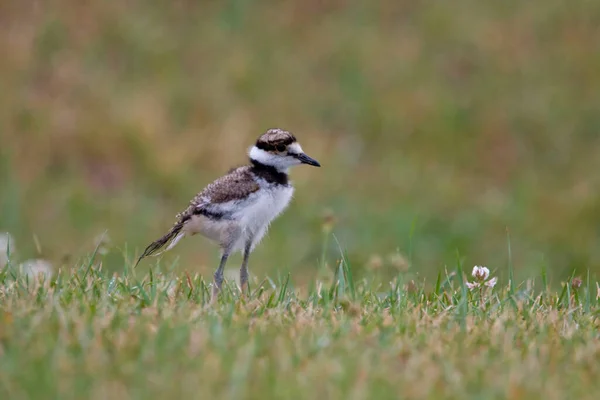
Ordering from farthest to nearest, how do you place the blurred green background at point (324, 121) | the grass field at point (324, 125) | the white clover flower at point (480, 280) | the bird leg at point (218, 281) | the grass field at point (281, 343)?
the blurred green background at point (324, 121) < the grass field at point (324, 125) < the white clover flower at point (480, 280) < the bird leg at point (218, 281) < the grass field at point (281, 343)

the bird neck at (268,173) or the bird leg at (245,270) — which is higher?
the bird neck at (268,173)

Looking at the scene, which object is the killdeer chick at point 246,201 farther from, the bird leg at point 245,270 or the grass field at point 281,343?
the grass field at point 281,343

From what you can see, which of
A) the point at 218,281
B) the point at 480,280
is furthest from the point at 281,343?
the point at 480,280

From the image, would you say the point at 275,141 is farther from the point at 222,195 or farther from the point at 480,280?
the point at 480,280

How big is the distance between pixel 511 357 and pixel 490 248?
7.84m

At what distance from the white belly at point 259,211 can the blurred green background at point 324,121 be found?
447cm

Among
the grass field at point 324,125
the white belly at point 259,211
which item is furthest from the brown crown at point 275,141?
the grass field at point 324,125

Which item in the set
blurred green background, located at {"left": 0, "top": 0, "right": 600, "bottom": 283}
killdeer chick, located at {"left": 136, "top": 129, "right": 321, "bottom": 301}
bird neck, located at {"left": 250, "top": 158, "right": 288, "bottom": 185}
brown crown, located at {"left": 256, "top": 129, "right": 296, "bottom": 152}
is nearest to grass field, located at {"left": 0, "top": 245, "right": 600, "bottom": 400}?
killdeer chick, located at {"left": 136, "top": 129, "right": 321, "bottom": 301}

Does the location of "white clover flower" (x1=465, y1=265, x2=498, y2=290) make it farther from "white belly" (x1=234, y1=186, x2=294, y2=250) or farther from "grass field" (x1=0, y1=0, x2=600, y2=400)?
"grass field" (x1=0, y1=0, x2=600, y2=400)

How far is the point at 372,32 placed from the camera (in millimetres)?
15094

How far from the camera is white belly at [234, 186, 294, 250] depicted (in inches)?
243

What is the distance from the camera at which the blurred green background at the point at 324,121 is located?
12.1 meters

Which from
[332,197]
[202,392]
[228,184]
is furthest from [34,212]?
[202,392]

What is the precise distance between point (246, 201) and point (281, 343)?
1.91m
